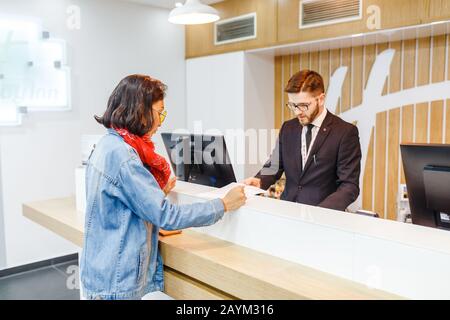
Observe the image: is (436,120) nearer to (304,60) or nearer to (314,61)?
(314,61)

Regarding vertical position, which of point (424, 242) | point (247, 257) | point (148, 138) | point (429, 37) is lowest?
point (247, 257)

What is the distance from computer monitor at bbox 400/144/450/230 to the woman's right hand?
2.20 feet

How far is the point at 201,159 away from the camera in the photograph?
7.95 ft

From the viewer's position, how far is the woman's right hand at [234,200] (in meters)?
1.61

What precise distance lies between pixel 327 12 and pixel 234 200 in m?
2.46

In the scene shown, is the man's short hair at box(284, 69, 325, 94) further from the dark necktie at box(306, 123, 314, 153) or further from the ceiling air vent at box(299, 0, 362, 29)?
the ceiling air vent at box(299, 0, 362, 29)

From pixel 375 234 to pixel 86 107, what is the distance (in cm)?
366

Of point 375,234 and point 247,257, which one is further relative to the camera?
point 247,257

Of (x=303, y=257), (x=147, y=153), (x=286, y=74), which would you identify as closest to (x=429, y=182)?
(x=303, y=257)

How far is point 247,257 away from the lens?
153cm

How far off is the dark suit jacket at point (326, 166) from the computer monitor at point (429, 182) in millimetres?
477

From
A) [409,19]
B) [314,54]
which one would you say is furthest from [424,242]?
[314,54]
